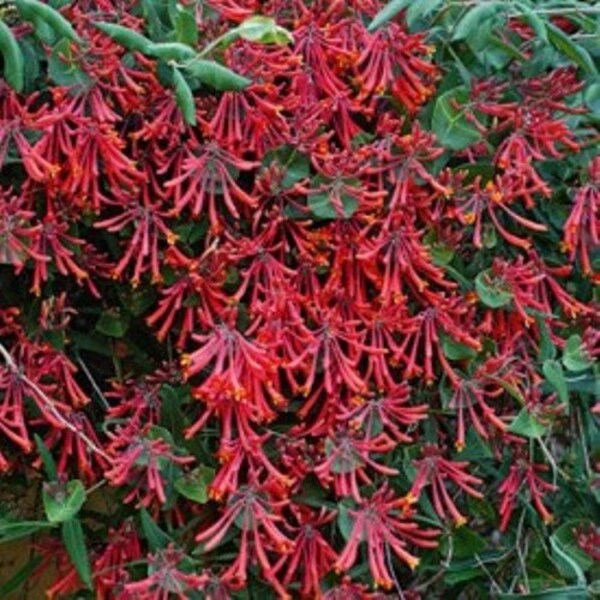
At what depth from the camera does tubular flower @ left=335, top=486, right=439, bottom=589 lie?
1.58 m

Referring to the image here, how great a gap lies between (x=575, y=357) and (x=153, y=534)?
0.59 meters

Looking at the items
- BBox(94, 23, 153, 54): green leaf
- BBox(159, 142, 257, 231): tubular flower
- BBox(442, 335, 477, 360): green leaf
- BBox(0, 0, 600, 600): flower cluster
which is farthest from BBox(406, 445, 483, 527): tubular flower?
BBox(94, 23, 153, 54): green leaf

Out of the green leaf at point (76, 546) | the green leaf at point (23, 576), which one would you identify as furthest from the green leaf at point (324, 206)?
the green leaf at point (23, 576)

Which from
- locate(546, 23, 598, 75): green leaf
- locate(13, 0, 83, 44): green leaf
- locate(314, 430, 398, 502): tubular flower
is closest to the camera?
locate(13, 0, 83, 44): green leaf

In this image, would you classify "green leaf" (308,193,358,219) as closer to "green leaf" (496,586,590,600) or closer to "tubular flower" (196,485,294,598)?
"tubular flower" (196,485,294,598)

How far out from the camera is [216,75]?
1.54 metres

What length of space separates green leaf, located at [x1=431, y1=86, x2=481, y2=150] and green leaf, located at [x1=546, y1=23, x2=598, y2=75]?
5.6 inches

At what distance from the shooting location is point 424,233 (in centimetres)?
172

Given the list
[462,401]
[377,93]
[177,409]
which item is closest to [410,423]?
[462,401]

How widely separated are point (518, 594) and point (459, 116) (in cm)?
62

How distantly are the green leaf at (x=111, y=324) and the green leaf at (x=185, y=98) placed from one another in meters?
0.28

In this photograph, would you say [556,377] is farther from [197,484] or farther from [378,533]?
[197,484]

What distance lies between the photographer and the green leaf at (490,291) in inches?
66.4

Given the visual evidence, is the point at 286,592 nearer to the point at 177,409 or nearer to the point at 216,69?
the point at 177,409
